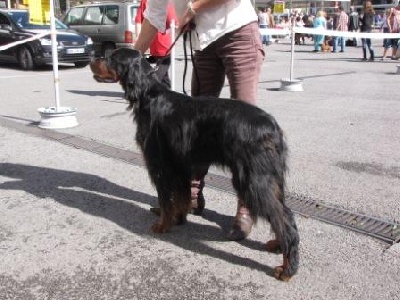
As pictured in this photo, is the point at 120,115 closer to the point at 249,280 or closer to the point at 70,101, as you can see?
the point at 70,101

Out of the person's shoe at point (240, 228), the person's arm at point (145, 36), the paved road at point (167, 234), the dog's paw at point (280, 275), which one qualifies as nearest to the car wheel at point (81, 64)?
the paved road at point (167, 234)

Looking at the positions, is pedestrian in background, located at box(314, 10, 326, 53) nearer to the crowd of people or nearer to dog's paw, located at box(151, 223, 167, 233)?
the crowd of people

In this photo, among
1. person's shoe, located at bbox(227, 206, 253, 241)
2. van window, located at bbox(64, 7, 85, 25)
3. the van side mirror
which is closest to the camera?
person's shoe, located at bbox(227, 206, 253, 241)

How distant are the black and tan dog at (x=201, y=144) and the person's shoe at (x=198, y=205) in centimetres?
22

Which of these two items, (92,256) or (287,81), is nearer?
(92,256)

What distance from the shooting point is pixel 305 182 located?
455 cm

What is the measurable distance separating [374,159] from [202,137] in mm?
2815

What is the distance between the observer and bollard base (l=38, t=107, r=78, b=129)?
21.8 feet

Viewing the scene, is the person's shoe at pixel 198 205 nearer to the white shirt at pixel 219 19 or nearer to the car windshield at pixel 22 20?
the white shirt at pixel 219 19

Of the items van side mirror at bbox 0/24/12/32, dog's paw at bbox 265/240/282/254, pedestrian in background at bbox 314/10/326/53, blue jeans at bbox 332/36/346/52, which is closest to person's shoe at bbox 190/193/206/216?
dog's paw at bbox 265/240/282/254

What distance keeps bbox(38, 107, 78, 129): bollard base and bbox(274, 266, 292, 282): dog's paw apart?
456cm

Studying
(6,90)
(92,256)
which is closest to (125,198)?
(92,256)

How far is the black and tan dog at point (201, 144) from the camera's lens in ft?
9.47

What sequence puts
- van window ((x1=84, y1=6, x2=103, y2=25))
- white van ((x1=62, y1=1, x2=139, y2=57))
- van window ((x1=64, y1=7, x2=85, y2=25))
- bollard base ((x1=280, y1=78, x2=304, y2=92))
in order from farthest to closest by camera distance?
van window ((x1=64, y1=7, x2=85, y2=25)) → van window ((x1=84, y1=6, x2=103, y2=25)) → white van ((x1=62, y1=1, x2=139, y2=57)) → bollard base ((x1=280, y1=78, x2=304, y2=92))
